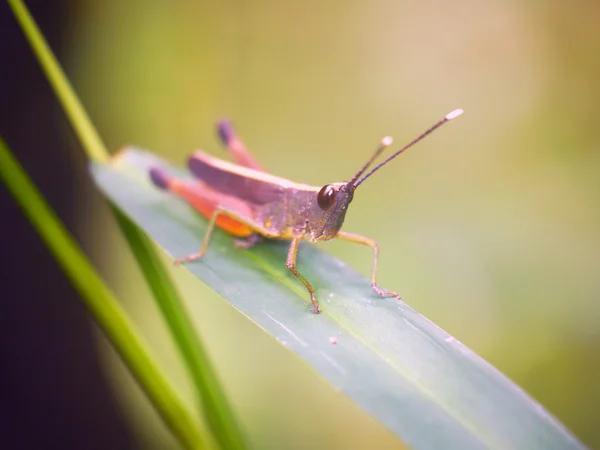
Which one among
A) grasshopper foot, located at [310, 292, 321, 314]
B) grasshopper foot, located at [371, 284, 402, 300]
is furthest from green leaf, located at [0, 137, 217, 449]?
grasshopper foot, located at [371, 284, 402, 300]

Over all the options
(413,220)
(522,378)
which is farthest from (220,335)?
(522,378)

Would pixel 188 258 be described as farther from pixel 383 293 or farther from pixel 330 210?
pixel 383 293

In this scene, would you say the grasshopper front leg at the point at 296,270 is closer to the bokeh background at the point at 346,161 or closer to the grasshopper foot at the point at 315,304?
the grasshopper foot at the point at 315,304

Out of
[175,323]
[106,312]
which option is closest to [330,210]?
[175,323]

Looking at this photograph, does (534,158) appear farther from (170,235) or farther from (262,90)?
(170,235)

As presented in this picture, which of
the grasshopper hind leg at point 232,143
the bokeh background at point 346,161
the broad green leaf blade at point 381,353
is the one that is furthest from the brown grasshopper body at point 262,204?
the bokeh background at point 346,161

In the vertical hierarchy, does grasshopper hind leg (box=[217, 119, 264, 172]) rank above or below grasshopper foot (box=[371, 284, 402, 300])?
above

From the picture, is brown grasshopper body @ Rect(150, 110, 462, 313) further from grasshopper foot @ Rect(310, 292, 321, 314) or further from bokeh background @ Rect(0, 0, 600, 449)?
bokeh background @ Rect(0, 0, 600, 449)
